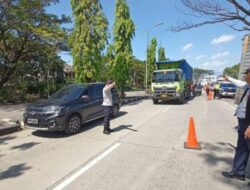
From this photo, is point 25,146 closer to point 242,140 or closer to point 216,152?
point 216,152

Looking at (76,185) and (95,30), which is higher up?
(95,30)

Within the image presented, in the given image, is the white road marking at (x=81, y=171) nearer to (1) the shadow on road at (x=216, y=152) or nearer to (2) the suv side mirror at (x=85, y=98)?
(1) the shadow on road at (x=216, y=152)

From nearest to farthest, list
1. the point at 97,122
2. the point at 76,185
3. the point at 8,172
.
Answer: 1. the point at 76,185
2. the point at 8,172
3. the point at 97,122

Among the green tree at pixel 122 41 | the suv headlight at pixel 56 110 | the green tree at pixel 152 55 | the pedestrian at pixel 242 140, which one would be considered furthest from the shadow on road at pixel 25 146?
the green tree at pixel 152 55

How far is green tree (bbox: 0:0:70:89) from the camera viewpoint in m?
12.9

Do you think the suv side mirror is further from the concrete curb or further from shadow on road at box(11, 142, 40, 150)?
the concrete curb

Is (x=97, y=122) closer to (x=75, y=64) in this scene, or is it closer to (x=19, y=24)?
(x=75, y=64)

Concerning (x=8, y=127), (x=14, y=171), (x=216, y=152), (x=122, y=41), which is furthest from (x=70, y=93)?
(x=122, y=41)

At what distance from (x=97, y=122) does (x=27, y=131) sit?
2796mm

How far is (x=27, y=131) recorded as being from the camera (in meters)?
7.89

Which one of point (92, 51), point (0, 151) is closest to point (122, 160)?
point (0, 151)

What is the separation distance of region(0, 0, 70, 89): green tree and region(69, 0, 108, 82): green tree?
1.79m

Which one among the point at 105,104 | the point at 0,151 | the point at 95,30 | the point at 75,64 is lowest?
the point at 0,151

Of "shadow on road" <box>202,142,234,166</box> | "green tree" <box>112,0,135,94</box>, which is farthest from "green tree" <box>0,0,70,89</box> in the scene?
"shadow on road" <box>202,142,234,166</box>
